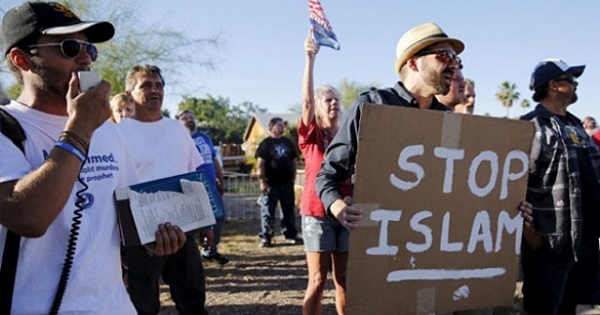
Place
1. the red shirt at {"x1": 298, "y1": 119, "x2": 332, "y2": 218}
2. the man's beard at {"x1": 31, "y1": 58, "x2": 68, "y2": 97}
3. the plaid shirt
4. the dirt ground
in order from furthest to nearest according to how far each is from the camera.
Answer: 1. the dirt ground
2. the red shirt at {"x1": 298, "y1": 119, "x2": 332, "y2": 218}
3. the plaid shirt
4. the man's beard at {"x1": 31, "y1": 58, "x2": 68, "y2": 97}

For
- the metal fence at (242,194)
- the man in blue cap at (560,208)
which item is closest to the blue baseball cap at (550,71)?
the man in blue cap at (560,208)

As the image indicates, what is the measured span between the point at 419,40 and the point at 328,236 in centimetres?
153

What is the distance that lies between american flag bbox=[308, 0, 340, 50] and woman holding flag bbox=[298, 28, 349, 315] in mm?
59

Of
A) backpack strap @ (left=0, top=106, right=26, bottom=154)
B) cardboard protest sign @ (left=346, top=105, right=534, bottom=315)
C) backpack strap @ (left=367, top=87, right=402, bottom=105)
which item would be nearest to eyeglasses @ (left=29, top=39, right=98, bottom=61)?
backpack strap @ (left=0, top=106, right=26, bottom=154)

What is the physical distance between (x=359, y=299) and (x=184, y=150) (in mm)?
2086

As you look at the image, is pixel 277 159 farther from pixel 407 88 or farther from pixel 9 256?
pixel 9 256

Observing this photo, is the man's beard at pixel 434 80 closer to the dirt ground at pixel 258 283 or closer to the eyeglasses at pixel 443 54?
the eyeglasses at pixel 443 54

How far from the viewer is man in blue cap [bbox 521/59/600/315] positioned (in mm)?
3164

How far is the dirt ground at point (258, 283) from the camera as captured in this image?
5.07 meters

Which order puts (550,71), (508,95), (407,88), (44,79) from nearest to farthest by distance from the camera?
(44,79)
(407,88)
(550,71)
(508,95)

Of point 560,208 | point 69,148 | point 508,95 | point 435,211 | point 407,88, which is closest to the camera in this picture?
point 69,148

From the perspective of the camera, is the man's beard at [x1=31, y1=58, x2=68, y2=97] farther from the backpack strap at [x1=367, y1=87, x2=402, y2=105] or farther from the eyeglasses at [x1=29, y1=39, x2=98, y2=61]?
the backpack strap at [x1=367, y1=87, x2=402, y2=105]

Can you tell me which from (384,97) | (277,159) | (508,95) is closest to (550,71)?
(384,97)

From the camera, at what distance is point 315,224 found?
3555mm
